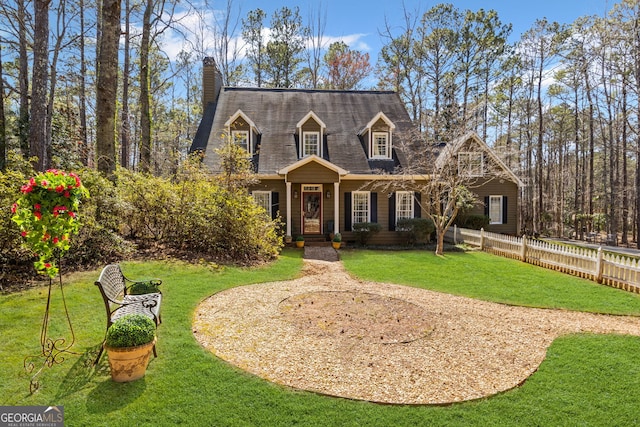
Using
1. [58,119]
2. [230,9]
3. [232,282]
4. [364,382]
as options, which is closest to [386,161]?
[232,282]

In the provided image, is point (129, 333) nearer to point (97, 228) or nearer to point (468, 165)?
point (97, 228)

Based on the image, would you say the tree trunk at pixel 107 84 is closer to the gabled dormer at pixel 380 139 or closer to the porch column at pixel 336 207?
the porch column at pixel 336 207

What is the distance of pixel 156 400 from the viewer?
3.47m

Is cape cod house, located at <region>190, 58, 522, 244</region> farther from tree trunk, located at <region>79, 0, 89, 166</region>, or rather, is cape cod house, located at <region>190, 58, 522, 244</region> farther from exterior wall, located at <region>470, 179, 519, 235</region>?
tree trunk, located at <region>79, 0, 89, 166</region>

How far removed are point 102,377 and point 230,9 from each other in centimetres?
2803

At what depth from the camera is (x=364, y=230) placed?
15.1 meters

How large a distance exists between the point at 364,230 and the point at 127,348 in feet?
40.0

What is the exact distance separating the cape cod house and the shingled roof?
0.05m

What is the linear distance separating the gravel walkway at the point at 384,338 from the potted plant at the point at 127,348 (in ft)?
3.35

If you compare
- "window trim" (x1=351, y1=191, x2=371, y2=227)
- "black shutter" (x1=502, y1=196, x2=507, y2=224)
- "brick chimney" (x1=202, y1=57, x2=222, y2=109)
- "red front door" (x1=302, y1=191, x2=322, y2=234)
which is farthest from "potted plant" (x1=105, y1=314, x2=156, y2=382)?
"black shutter" (x1=502, y1=196, x2=507, y2=224)

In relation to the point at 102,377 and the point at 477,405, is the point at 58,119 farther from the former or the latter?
the point at 477,405

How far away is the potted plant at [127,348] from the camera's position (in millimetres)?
3658

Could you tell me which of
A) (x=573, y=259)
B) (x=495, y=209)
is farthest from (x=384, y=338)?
(x=495, y=209)

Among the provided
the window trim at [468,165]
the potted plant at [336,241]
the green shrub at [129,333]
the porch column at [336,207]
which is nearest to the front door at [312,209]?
the porch column at [336,207]
